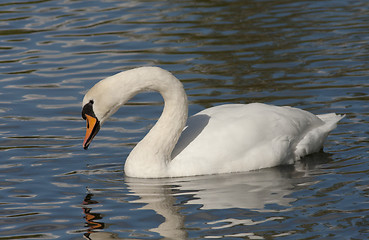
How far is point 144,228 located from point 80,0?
37.1 feet

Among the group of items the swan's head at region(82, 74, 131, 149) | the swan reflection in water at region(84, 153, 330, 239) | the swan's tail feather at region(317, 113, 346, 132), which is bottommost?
the swan reflection in water at region(84, 153, 330, 239)

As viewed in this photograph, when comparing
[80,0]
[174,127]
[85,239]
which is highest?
[80,0]

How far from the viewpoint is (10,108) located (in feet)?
39.3

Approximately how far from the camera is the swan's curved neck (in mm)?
9211

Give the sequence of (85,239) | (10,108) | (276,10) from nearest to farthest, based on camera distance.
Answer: (85,239)
(10,108)
(276,10)

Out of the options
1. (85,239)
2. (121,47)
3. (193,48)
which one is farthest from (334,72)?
(85,239)

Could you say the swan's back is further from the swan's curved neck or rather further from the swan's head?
the swan's head

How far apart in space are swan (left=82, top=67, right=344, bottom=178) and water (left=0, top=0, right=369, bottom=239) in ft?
0.54

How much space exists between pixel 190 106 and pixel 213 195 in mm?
3444

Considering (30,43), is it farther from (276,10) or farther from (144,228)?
(144,228)

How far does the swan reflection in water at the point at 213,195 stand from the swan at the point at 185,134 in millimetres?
135

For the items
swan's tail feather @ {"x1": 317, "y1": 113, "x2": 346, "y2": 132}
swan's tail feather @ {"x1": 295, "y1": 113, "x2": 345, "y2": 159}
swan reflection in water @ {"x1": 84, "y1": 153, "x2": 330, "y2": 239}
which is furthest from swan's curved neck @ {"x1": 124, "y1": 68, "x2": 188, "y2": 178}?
swan's tail feather @ {"x1": 317, "y1": 113, "x2": 346, "y2": 132}

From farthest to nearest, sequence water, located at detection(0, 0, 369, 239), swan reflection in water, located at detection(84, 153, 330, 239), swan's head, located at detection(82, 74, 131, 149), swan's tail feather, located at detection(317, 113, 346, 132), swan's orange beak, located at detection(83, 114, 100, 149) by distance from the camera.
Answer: swan's tail feather, located at detection(317, 113, 346, 132)
swan's orange beak, located at detection(83, 114, 100, 149)
swan's head, located at detection(82, 74, 131, 149)
water, located at detection(0, 0, 369, 239)
swan reflection in water, located at detection(84, 153, 330, 239)

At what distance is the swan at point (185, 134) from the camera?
910 cm
